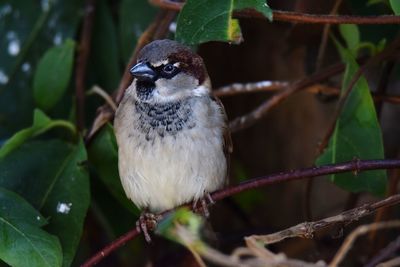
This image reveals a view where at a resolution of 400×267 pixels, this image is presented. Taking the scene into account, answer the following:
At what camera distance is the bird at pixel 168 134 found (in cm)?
193

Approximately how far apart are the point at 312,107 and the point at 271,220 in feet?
1.39

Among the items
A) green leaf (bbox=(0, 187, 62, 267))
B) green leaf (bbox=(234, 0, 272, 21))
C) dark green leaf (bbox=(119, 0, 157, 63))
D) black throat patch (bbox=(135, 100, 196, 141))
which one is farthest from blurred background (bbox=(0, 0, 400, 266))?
green leaf (bbox=(234, 0, 272, 21))

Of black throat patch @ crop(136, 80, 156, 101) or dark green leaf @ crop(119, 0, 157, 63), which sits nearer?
black throat patch @ crop(136, 80, 156, 101)

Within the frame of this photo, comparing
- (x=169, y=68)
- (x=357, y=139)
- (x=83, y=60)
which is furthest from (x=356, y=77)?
(x=83, y=60)

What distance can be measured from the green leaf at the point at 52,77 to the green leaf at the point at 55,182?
0.17m

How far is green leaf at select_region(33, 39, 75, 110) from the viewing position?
2.30 m

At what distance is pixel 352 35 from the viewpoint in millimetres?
2125

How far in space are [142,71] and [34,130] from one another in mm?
332

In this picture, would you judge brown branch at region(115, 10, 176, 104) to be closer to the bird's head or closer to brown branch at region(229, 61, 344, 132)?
the bird's head

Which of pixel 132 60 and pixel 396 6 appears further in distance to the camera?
pixel 132 60

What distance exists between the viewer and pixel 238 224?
293cm

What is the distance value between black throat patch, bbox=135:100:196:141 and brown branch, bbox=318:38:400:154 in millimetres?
344

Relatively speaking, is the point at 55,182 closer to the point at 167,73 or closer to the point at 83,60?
the point at 167,73

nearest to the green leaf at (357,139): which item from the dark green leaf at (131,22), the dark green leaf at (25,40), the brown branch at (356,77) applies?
the brown branch at (356,77)
